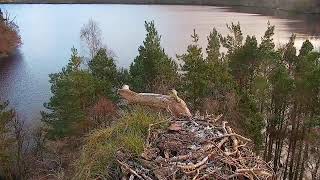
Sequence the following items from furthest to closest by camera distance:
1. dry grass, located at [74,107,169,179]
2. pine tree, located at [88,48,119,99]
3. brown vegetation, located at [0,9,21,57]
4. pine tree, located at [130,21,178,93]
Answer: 1. brown vegetation, located at [0,9,21,57]
2. pine tree, located at [88,48,119,99]
3. pine tree, located at [130,21,178,93]
4. dry grass, located at [74,107,169,179]

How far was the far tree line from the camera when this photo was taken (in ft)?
65.3

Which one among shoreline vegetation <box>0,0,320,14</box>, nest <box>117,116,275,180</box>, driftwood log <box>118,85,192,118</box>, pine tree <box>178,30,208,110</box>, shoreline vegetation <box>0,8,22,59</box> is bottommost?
shoreline vegetation <box>0,8,22,59</box>

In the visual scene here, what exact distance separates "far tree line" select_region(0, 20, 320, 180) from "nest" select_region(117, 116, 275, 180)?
13161mm

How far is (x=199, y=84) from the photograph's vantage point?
20.9m

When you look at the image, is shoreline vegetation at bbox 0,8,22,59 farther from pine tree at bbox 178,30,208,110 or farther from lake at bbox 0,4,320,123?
pine tree at bbox 178,30,208,110

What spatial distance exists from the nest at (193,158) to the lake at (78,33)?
942 inches

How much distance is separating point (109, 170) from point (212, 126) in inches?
61.1

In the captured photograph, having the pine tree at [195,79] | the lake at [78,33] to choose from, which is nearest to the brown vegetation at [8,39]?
the lake at [78,33]

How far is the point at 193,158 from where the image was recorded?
15.0 feet

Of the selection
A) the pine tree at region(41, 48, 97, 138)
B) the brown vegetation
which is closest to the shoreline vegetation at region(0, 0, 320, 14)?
the brown vegetation

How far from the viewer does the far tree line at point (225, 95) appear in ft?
65.3

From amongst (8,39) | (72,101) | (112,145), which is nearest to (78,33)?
(8,39)

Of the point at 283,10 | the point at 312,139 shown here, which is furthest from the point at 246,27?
the point at 312,139

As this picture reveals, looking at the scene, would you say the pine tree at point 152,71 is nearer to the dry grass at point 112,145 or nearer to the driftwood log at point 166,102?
the driftwood log at point 166,102
